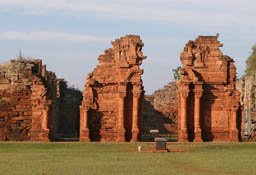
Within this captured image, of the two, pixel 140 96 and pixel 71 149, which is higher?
pixel 140 96

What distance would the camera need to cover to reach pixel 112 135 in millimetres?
37406

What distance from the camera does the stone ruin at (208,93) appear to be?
37.0 meters

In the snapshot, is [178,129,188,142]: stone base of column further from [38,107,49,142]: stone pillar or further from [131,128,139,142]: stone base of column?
[38,107,49,142]: stone pillar

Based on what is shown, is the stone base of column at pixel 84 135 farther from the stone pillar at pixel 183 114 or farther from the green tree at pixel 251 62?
the green tree at pixel 251 62

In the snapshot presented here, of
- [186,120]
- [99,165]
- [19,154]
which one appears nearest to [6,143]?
[19,154]

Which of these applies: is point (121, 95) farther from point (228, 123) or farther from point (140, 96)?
point (228, 123)

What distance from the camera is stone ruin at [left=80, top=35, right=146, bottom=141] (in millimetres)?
37062

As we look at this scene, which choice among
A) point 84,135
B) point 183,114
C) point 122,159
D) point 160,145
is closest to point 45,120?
point 84,135

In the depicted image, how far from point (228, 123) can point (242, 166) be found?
15.5 meters

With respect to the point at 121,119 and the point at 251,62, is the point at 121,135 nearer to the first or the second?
the point at 121,119

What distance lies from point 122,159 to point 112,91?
1277 centimetres

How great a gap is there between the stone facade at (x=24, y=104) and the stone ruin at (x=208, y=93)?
6.39 meters

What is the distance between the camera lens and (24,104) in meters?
37.5

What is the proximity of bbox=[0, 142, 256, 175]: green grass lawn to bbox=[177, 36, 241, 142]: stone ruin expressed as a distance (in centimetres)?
386
